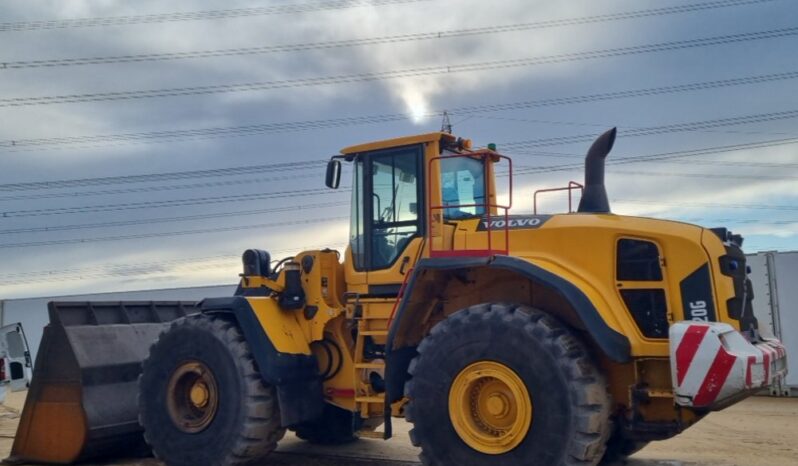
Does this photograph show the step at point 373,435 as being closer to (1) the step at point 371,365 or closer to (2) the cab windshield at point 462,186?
(1) the step at point 371,365

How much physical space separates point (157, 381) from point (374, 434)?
2.28 m

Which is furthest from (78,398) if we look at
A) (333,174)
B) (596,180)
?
(596,180)

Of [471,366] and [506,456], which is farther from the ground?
[471,366]

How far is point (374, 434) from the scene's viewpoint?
7.64m

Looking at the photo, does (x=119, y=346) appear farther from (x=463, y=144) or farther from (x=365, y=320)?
(x=463, y=144)

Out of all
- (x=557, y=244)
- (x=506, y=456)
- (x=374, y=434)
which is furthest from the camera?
(x=374, y=434)

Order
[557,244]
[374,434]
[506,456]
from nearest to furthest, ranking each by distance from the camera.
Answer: [506,456] < [557,244] < [374,434]

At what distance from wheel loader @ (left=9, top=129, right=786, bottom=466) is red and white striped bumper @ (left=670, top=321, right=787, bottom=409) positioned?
2cm

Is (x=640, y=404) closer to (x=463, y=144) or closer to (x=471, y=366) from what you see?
(x=471, y=366)

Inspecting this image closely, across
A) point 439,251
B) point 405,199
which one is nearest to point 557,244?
point 439,251

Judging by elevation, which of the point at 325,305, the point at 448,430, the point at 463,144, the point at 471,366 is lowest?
the point at 448,430

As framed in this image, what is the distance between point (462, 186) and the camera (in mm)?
8203

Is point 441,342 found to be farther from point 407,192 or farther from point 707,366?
point 707,366

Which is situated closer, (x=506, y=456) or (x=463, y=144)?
(x=506, y=456)
